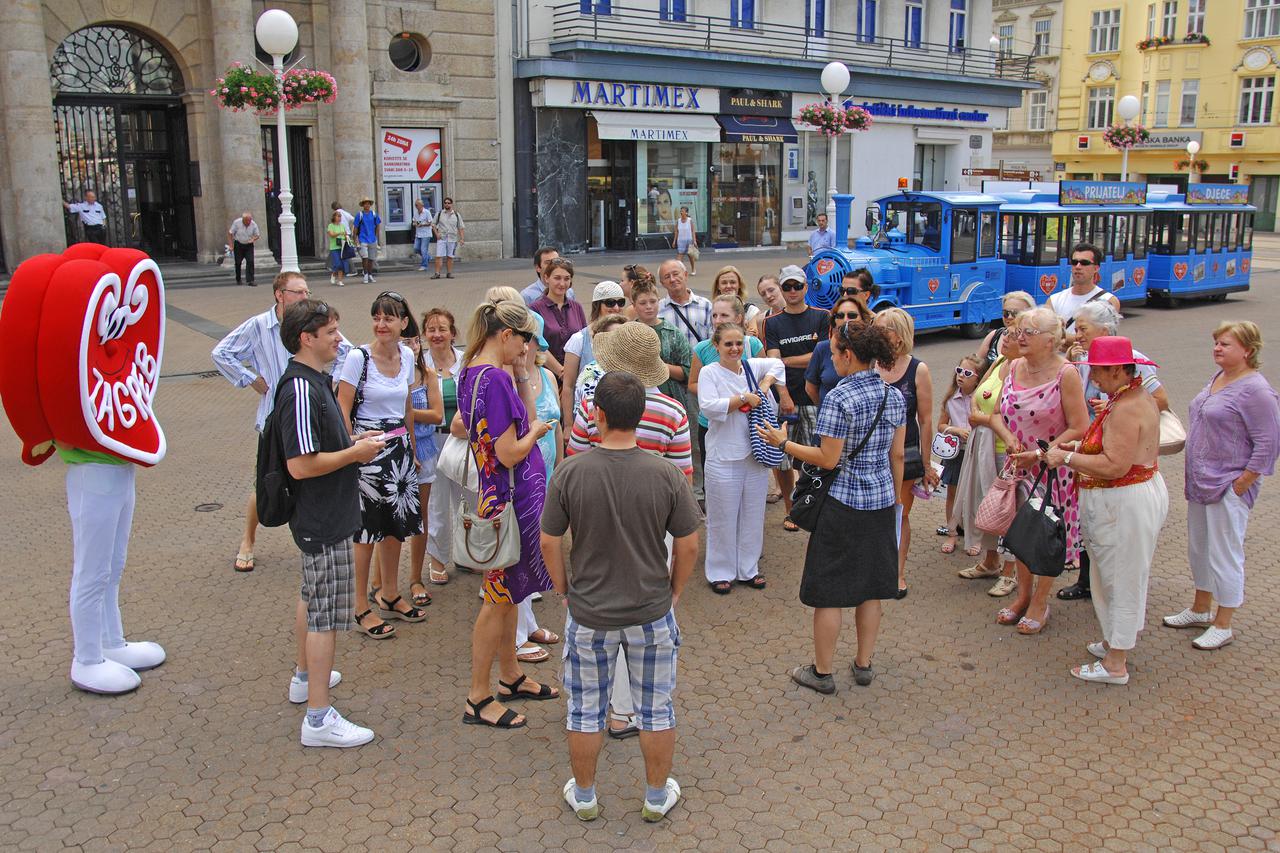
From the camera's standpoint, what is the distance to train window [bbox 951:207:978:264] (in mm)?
16062

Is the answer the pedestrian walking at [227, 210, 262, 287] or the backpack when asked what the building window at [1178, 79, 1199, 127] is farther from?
the backpack

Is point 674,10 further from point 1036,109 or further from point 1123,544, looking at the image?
point 1036,109

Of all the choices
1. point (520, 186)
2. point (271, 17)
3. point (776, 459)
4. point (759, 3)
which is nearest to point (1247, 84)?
point (759, 3)

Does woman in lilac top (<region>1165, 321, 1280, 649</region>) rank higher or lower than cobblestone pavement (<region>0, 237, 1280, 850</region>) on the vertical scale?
higher

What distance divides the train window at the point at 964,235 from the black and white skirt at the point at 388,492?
40.1 feet

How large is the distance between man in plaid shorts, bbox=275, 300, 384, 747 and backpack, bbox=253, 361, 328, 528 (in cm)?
2

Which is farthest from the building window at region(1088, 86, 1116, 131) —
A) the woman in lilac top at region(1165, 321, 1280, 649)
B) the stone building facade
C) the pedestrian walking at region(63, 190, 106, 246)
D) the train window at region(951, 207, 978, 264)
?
the woman in lilac top at region(1165, 321, 1280, 649)

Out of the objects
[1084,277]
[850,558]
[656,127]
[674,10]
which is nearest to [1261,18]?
[674,10]

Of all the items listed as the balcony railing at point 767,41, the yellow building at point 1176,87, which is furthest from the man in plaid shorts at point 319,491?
the yellow building at point 1176,87

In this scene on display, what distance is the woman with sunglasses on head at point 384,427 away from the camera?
5.62m

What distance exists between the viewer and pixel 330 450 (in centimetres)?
450

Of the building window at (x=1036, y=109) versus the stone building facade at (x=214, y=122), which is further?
the building window at (x=1036, y=109)

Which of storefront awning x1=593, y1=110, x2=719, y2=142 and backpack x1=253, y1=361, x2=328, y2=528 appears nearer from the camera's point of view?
backpack x1=253, y1=361, x2=328, y2=528

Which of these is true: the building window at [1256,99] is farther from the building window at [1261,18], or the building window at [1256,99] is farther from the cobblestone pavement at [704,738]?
the cobblestone pavement at [704,738]
